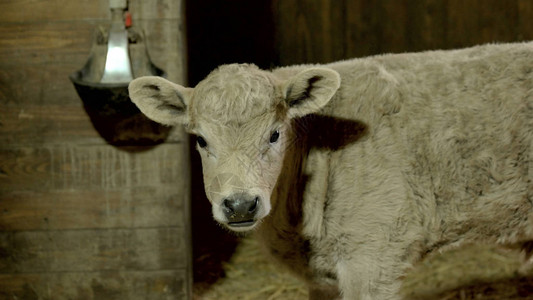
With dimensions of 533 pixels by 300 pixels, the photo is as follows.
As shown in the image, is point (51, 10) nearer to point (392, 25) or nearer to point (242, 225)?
point (242, 225)

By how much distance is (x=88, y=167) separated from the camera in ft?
12.3

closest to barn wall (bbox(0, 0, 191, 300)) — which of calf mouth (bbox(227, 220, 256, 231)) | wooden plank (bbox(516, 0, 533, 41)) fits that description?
calf mouth (bbox(227, 220, 256, 231))

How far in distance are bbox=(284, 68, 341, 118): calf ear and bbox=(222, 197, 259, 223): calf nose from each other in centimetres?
52

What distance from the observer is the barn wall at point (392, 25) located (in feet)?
19.4

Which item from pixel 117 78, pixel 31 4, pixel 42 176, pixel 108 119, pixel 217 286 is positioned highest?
pixel 31 4

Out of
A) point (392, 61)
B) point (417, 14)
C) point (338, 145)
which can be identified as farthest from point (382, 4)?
point (338, 145)

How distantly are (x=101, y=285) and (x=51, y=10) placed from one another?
160 cm

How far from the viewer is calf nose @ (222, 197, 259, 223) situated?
248 centimetres

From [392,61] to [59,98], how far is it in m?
1.84

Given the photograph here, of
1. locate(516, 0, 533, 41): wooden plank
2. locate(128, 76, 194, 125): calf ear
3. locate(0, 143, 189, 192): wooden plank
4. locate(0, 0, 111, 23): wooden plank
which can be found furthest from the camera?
locate(516, 0, 533, 41): wooden plank

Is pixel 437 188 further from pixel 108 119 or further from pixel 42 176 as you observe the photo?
pixel 42 176

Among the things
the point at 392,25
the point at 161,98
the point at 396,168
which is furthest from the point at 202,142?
the point at 392,25

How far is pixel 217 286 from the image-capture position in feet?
15.3

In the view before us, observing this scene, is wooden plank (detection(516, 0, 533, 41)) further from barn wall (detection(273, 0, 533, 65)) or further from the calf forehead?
the calf forehead
